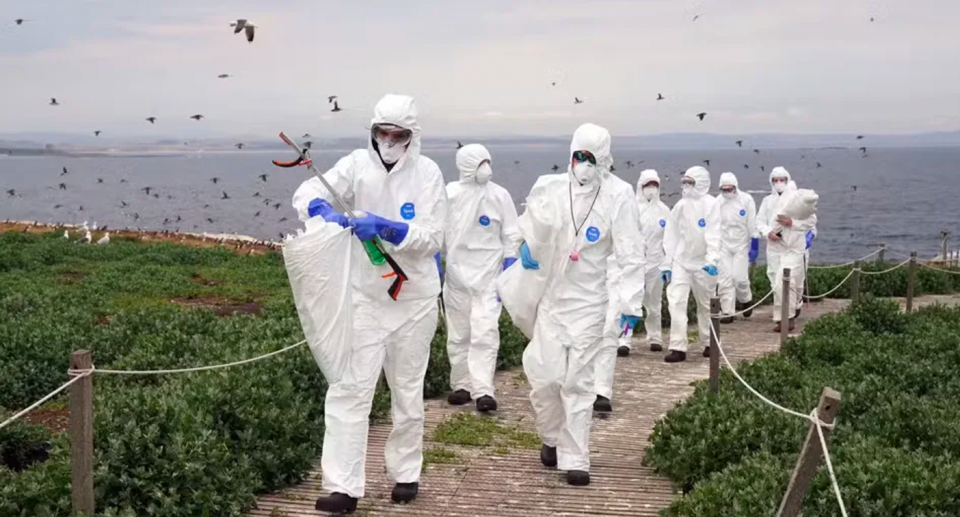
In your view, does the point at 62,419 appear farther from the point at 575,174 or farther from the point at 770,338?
the point at 770,338

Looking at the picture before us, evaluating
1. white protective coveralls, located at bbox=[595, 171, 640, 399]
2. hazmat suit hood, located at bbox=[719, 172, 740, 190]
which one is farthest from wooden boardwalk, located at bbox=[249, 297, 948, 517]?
hazmat suit hood, located at bbox=[719, 172, 740, 190]

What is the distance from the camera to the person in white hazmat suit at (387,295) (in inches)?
246

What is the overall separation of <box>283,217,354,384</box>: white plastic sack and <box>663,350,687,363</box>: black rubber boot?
22.9ft

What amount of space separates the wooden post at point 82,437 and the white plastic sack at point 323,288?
125 centimetres

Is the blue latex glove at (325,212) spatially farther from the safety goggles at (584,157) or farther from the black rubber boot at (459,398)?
the black rubber boot at (459,398)

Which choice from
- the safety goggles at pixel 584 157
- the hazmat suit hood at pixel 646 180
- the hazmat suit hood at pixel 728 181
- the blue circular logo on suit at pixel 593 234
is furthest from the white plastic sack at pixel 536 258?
the hazmat suit hood at pixel 728 181

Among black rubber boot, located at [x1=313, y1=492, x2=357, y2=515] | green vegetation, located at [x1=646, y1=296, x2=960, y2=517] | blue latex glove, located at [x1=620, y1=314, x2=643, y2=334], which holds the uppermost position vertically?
blue latex glove, located at [x1=620, y1=314, x2=643, y2=334]

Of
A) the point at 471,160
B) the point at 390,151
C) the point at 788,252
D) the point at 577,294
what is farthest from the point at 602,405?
the point at 788,252

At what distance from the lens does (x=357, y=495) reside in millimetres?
6297

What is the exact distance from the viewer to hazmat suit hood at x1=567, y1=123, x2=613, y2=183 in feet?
24.6

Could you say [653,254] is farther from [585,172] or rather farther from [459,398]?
[585,172]

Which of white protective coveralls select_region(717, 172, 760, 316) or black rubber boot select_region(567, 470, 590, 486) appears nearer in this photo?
black rubber boot select_region(567, 470, 590, 486)

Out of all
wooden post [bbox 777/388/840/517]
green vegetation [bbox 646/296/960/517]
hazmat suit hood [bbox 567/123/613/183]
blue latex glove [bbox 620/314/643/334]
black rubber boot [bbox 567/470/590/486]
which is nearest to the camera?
wooden post [bbox 777/388/840/517]

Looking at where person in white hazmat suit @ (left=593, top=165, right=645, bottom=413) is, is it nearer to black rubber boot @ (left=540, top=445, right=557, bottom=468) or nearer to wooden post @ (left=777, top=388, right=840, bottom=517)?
black rubber boot @ (left=540, top=445, right=557, bottom=468)
